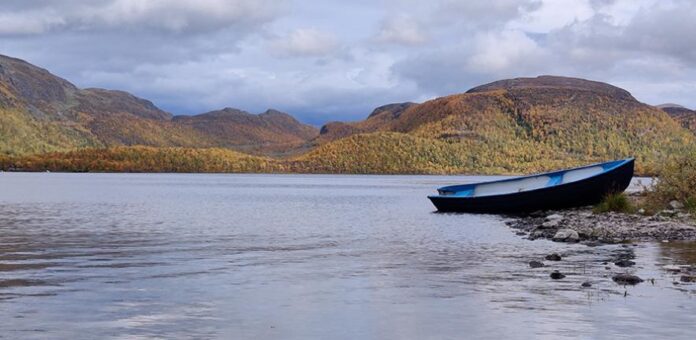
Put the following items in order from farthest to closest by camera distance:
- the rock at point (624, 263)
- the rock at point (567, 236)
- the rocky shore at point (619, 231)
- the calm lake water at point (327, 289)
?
the rock at point (567, 236) < the rock at point (624, 263) < the rocky shore at point (619, 231) < the calm lake water at point (327, 289)

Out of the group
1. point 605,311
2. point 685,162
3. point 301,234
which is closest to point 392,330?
point 605,311

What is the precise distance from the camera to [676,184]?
164ft

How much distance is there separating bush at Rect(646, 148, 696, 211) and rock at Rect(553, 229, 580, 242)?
1109cm

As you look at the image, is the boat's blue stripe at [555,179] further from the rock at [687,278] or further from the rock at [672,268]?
the rock at [687,278]

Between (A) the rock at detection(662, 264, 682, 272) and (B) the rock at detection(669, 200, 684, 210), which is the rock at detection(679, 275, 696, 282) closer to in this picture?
(A) the rock at detection(662, 264, 682, 272)

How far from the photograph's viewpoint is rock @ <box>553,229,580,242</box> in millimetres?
38225

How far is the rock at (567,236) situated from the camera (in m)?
38.2

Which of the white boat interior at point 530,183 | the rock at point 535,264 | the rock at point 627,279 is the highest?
the white boat interior at point 530,183

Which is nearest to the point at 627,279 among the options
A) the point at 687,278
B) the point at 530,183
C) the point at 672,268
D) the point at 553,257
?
the point at 687,278

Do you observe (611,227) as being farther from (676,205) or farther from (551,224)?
(676,205)

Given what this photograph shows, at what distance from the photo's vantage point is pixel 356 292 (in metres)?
23.6

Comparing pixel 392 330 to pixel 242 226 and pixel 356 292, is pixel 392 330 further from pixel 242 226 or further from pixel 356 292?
pixel 242 226

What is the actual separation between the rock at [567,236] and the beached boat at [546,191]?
16.6 meters

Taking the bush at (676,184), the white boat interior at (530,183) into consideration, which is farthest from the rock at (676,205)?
the white boat interior at (530,183)
